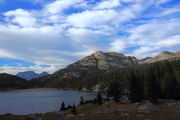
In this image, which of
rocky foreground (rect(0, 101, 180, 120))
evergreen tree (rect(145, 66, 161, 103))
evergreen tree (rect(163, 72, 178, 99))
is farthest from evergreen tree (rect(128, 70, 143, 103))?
rocky foreground (rect(0, 101, 180, 120))

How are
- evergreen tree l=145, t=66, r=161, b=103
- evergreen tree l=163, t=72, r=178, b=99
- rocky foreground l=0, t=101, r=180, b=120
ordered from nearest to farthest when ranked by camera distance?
rocky foreground l=0, t=101, r=180, b=120, evergreen tree l=145, t=66, r=161, b=103, evergreen tree l=163, t=72, r=178, b=99

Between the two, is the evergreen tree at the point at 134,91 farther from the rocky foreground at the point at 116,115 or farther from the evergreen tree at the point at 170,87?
the rocky foreground at the point at 116,115

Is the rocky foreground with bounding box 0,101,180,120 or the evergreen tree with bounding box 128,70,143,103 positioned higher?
the evergreen tree with bounding box 128,70,143,103

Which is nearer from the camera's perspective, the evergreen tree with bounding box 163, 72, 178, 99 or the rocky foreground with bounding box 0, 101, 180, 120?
the rocky foreground with bounding box 0, 101, 180, 120

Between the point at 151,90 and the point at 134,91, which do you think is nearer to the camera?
the point at 151,90

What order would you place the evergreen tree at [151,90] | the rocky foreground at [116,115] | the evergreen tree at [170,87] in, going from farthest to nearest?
the evergreen tree at [170,87] < the evergreen tree at [151,90] < the rocky foreground at [116,115]

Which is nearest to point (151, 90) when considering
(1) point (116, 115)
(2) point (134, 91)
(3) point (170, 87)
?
(2) point (134, 91)

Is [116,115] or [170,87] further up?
[170,87]

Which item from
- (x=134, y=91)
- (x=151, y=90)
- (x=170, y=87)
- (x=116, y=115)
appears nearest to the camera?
(x=116, y=115)

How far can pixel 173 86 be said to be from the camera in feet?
293

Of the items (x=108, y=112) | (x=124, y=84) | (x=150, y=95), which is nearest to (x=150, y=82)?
(x=150, y=95)

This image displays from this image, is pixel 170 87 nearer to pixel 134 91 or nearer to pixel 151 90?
pixel 151 90

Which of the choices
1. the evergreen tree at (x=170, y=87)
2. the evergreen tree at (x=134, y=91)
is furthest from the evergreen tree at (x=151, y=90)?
the evergreen tree at (x=170, y=87)

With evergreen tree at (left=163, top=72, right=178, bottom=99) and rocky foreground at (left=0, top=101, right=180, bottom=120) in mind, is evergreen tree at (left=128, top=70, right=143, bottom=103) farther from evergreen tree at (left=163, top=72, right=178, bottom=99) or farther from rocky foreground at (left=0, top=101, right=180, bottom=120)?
rocky foreground at (left=0, top=101, right=180, bottom=120)
